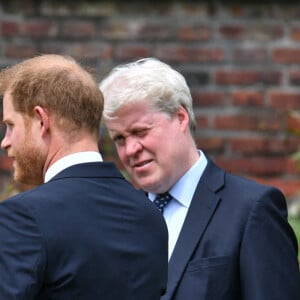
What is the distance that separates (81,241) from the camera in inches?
99.7

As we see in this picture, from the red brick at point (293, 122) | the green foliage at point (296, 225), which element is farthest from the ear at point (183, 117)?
the red brick at point (293, 122)

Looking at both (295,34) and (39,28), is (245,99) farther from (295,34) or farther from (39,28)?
(39,28)

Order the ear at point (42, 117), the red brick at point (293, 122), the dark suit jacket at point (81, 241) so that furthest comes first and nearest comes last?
the red brick at point (293, 122) < the ear at point (42, 117) < the dark suit jacket at point (81, 241)

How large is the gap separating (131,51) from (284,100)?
0.73 m

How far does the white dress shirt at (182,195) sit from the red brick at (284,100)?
52.7 inches

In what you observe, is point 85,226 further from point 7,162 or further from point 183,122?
point 7,162

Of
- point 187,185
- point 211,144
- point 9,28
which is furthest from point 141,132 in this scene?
point 9,28

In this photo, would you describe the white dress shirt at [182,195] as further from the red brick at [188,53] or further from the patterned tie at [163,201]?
the red brick at [188,53]

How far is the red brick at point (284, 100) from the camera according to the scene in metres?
4.79

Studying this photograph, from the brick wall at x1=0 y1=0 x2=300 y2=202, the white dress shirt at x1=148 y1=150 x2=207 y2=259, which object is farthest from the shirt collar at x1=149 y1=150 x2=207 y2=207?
the brick wall at x1=0 y1=0 x2=300 y2=202

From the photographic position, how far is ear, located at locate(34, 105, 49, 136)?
8.66 feet

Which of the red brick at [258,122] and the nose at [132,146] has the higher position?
the nose at [132,146]

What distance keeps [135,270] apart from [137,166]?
93 centimetres

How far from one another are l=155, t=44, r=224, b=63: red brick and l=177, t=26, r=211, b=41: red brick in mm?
41
